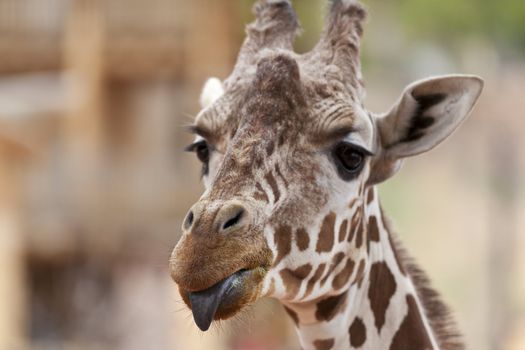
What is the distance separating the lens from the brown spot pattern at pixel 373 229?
17.9 feet

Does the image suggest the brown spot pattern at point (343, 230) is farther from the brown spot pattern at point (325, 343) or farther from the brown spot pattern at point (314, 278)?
the brown spot pattern at point (325, 343)

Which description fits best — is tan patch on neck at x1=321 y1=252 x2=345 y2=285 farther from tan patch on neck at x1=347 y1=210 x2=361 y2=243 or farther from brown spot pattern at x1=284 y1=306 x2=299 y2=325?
brown spot pattern at x1=284 y1=306 x2=299 y2=325

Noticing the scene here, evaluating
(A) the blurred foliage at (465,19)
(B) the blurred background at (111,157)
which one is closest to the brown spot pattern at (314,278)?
(B) the blurred background at (111,157)

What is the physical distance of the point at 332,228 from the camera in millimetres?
5113

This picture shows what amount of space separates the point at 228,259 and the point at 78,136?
1898cm

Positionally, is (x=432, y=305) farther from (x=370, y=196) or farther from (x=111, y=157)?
(x=111, y=157)

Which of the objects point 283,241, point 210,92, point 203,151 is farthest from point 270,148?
point 210,92

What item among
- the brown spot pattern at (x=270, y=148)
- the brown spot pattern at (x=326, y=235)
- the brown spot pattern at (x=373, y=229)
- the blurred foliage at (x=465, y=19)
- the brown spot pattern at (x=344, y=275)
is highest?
the brown spot pattern at (x=270, y=148)

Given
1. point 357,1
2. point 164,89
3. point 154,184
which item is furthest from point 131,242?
point 357,1

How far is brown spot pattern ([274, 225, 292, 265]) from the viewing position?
15.9ft

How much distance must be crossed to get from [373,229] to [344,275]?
0.36 metres

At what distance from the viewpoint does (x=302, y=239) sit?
4.98 metres

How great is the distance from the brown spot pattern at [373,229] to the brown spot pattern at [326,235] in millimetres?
384

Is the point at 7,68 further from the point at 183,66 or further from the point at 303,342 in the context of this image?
the point at 303,342
